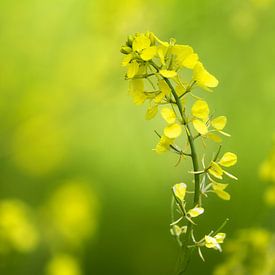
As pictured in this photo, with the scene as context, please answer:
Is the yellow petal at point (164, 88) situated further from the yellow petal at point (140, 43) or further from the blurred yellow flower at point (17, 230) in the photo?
the blurred yellow flower at point (17, 230)

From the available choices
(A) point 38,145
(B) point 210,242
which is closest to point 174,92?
(B) point 210,242

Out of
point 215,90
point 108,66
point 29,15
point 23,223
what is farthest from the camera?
point 29,15

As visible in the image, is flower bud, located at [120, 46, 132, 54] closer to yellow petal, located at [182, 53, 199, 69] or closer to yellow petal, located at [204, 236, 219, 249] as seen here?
yellow petal, located at [182, 53, 199, 69]

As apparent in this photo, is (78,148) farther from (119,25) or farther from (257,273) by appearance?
(257,273)

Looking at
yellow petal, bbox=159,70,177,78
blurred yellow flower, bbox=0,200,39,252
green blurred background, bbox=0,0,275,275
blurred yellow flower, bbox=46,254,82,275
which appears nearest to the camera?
yellow petal, bbox=159,70,177,78

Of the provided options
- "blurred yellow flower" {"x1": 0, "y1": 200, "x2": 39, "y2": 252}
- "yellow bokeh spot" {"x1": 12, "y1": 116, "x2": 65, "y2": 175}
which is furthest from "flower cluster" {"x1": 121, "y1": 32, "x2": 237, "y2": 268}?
"yellow bokeh spot" {"x1": 12, "y1": 116, "x2": 65, "y2": 175}

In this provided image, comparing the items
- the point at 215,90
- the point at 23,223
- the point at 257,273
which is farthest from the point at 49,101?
the point at 257,273

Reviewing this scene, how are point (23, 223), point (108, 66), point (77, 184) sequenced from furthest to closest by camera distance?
point (108, 66) < point (77, 184) < point (23, 223)
